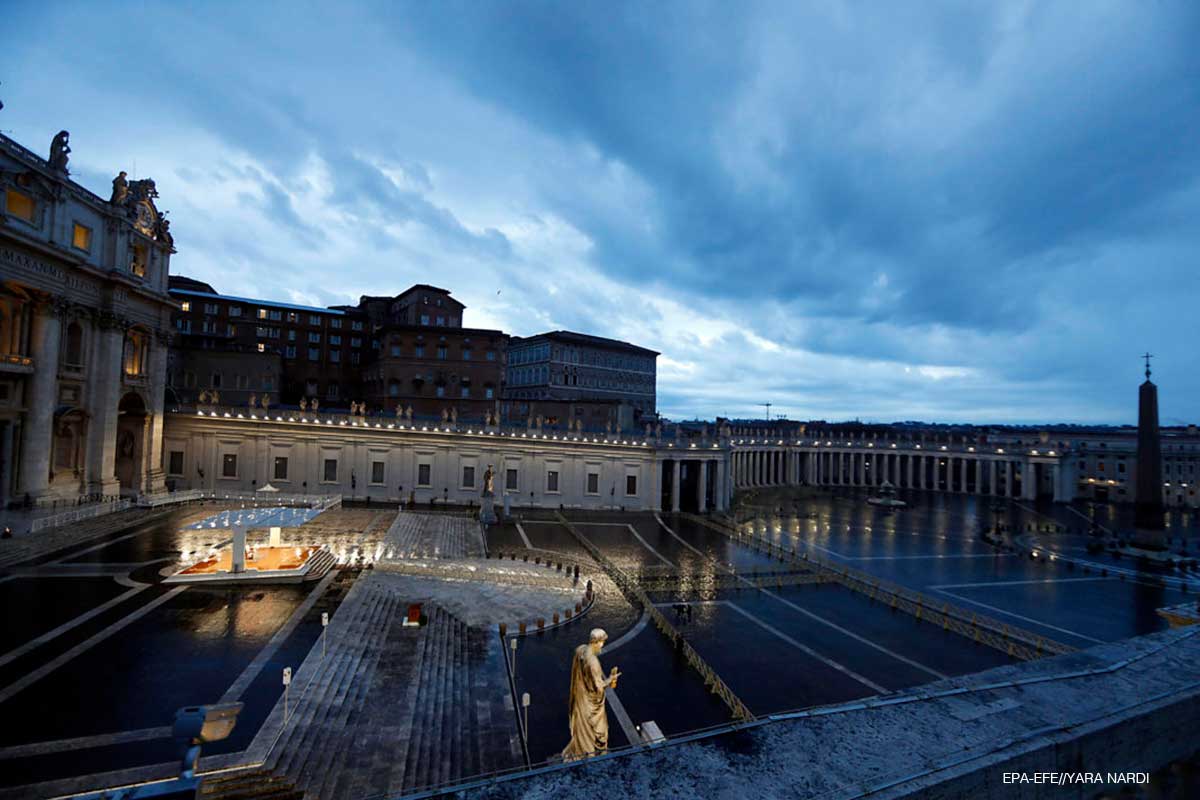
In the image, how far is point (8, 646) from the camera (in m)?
17.5

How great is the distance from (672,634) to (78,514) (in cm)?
3658

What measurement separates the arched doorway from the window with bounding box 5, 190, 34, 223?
1556 centimetres

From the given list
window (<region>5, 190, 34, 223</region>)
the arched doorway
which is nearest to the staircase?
window (<region>5, 190, 34, 223</region>)

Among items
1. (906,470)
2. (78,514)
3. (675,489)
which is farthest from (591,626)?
(906,470)

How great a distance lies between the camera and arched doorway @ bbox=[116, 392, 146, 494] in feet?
148

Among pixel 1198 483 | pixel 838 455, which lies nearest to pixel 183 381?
pixel 838 455

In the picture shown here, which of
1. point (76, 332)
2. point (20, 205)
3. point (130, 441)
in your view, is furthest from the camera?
point (130, 441)

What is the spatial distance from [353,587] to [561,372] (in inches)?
2502

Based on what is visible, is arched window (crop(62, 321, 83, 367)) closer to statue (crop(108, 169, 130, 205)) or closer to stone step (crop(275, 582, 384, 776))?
statue (crop(108, 169, 130, 205))

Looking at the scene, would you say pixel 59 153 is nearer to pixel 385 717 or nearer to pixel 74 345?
pixel 74 345

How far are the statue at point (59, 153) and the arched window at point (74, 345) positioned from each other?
1007 cm

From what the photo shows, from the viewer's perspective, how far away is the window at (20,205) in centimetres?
3247

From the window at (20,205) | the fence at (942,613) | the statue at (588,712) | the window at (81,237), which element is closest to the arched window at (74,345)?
the window at (81,237)

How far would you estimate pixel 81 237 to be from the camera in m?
38.1
